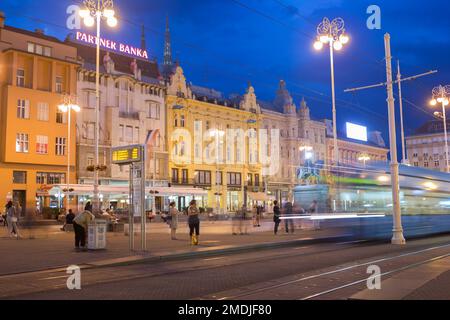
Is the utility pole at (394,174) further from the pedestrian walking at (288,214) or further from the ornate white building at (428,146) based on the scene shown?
the ornate white building at (428,146)

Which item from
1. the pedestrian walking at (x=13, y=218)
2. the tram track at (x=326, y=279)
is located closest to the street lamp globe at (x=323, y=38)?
the tram track at (x=326, y=279)

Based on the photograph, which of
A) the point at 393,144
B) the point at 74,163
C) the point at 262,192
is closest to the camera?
the point at 393,144

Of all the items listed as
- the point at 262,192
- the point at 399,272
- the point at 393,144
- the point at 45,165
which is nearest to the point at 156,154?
the point at 45,165

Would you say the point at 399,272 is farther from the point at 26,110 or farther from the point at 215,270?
the point at 26,110

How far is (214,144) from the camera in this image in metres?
70.8

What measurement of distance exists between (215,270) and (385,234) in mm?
11863

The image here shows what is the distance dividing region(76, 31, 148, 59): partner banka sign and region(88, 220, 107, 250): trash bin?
142 ft

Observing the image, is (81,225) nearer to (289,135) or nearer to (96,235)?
(96,235)

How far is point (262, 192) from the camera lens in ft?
257

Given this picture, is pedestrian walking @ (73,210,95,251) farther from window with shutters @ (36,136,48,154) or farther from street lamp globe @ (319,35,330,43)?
window with shutters @ (36,136,48,154)

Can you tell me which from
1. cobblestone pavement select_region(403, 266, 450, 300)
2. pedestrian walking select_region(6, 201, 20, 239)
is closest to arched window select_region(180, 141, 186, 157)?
pedestrian walking select_region(6, 201, 20, 239)

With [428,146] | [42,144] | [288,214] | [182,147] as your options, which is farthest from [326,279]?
[428,146]

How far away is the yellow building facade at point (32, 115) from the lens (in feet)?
161

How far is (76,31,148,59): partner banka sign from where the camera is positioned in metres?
57.2
